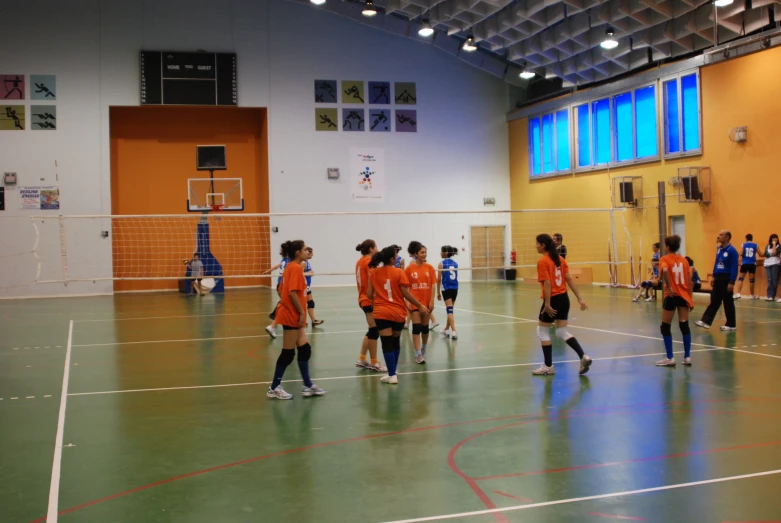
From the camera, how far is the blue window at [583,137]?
2666cm

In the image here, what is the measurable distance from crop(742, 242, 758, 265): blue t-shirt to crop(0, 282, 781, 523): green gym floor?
23.4ft

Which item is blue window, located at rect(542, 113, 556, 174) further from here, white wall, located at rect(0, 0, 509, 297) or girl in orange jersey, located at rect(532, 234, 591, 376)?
A: girl in orange jersey, located at rect(532, 234, 591, 376)

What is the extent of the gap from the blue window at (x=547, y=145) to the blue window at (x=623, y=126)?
12.2 feet

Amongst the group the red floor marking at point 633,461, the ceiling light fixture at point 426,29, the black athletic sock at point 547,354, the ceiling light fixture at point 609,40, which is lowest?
the red floor marking at point 633,461

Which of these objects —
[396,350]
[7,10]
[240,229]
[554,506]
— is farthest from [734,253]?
[7,10]

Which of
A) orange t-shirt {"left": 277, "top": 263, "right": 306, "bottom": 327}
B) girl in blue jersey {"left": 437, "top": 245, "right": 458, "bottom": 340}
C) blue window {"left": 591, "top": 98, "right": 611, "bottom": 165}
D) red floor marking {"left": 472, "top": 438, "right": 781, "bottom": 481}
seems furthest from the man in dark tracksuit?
blue window {"left": 591, "top": 98, "right": 611, "bottom": 165}

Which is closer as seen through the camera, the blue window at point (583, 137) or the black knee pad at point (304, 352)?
the black knee pad at point (304, 352)

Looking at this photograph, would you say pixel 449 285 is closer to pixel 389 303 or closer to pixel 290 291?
pixel 389 303

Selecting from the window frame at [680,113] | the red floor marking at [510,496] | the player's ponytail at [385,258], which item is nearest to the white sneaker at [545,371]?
the player's ponytail at [385,258]

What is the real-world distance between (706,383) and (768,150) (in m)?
13.3

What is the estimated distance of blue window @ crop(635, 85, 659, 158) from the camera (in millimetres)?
23500

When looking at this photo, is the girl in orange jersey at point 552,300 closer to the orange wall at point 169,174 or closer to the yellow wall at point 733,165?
the yellow wall at point 733,165

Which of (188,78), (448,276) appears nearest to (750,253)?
(448,276)

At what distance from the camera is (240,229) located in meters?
27.9
